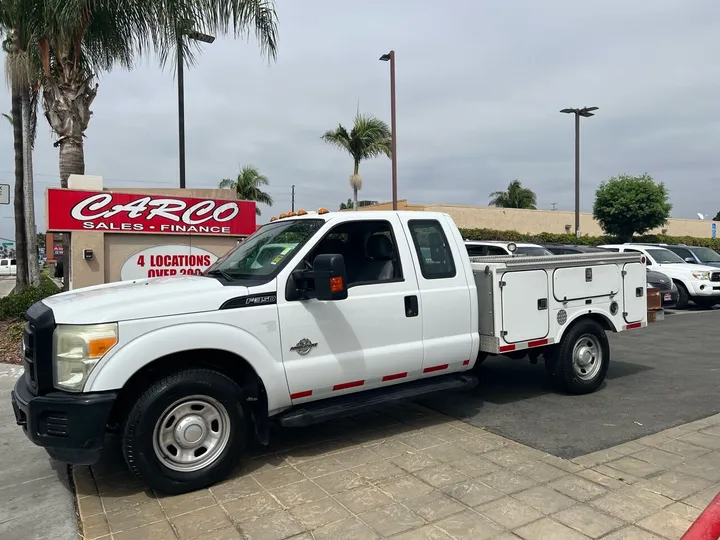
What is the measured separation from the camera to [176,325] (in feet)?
13.4

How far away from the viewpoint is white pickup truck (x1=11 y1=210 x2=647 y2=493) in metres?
3.89

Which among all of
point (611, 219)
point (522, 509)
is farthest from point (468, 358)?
point (611, 219)

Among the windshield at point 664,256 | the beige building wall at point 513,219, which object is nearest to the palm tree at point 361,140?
the beige building wall at point 513,219

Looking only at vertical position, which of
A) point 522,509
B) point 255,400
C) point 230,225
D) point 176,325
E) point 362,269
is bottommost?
point 522,509

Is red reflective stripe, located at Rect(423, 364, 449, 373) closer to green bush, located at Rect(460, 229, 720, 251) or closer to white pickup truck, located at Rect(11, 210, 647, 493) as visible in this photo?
white pickup truck, located at Rect(11, 210, 647, 493)

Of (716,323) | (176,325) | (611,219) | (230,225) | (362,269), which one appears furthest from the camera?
(611,219)

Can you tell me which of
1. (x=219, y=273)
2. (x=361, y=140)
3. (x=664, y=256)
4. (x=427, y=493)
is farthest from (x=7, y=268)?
(x=427, y=493)

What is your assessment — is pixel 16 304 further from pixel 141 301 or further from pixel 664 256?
pixel 664 256

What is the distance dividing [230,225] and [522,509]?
26.3 ft

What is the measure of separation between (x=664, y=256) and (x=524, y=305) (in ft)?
41.4

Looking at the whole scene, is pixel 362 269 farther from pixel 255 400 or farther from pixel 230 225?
pixel 230 225

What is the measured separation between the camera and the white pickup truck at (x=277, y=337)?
389 centimetres

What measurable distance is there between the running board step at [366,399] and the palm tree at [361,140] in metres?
18.9

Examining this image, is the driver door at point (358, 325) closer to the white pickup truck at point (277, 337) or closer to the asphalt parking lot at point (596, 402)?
the white pickup truck at point (277, 337)
